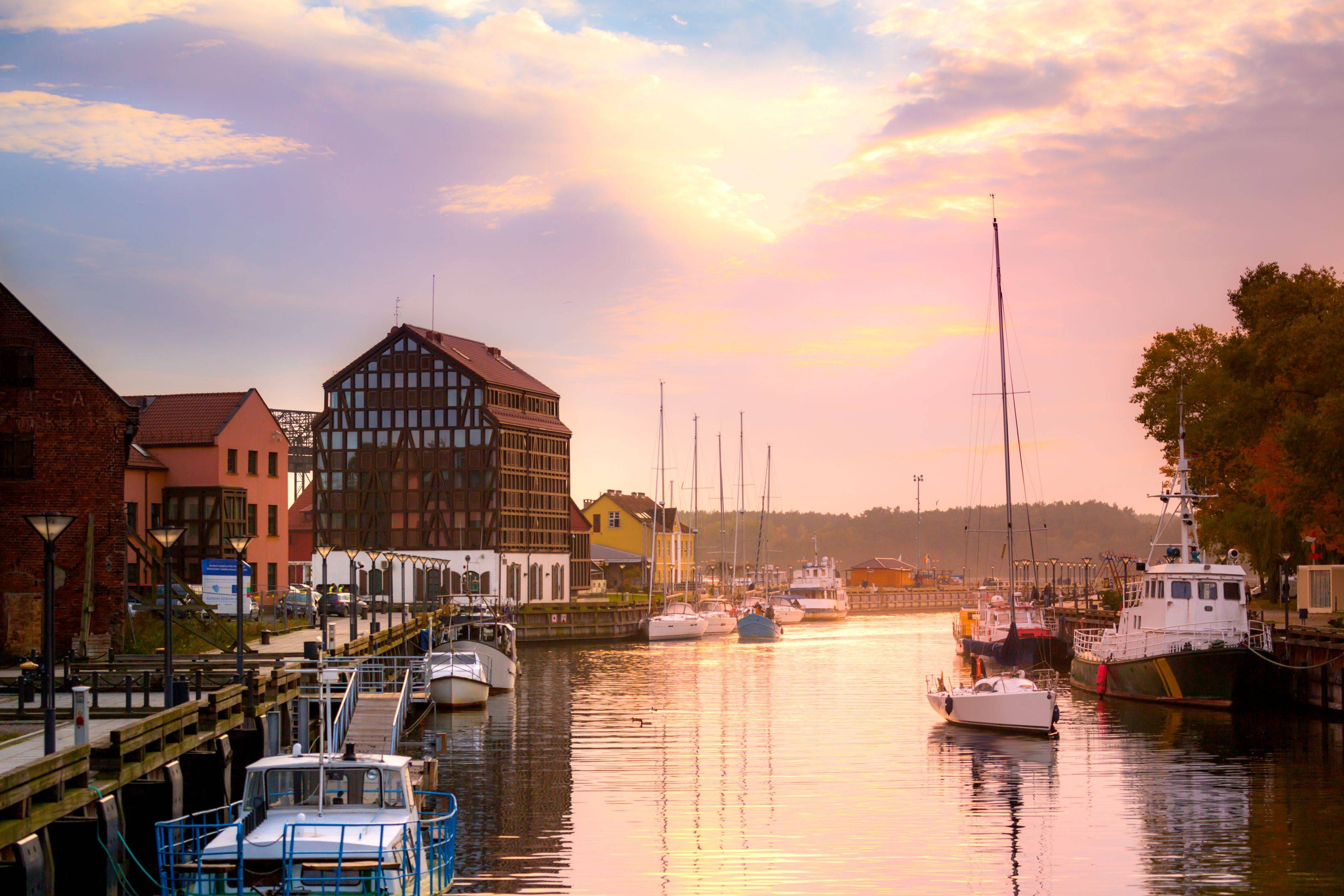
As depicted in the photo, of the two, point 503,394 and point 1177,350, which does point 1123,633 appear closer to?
point 1177,350

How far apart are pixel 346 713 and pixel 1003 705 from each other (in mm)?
22893

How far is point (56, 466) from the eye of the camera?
45.6 m

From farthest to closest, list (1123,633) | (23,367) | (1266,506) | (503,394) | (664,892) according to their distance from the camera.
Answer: (503,394)
(1266,506)
(1123,633)
(23,367)
(664,892)

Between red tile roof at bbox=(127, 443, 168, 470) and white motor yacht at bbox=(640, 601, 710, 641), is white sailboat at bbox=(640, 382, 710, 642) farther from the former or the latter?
red tile roof at bbox=(127, 443, 168, 470)

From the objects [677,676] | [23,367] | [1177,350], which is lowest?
[677,676]

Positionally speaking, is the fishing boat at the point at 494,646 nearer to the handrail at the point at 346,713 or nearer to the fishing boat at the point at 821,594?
the handrail at the point at 346,713

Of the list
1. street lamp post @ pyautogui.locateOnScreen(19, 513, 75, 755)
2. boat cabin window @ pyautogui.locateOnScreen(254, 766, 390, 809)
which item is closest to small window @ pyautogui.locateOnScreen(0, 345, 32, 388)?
street lamp post @ pyautogui.locateOnScreen(19, 513, 75, 755)

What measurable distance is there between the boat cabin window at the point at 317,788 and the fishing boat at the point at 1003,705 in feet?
92.9

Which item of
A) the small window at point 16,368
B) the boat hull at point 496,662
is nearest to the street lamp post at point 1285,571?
the boat hull at point 496,662

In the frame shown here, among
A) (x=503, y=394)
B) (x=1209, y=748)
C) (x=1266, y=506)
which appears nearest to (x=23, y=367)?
(x=1209, y=748)

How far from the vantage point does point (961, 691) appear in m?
47.9

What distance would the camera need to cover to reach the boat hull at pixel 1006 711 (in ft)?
148

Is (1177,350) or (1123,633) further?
(1177,350)

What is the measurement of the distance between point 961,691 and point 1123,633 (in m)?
14.3
